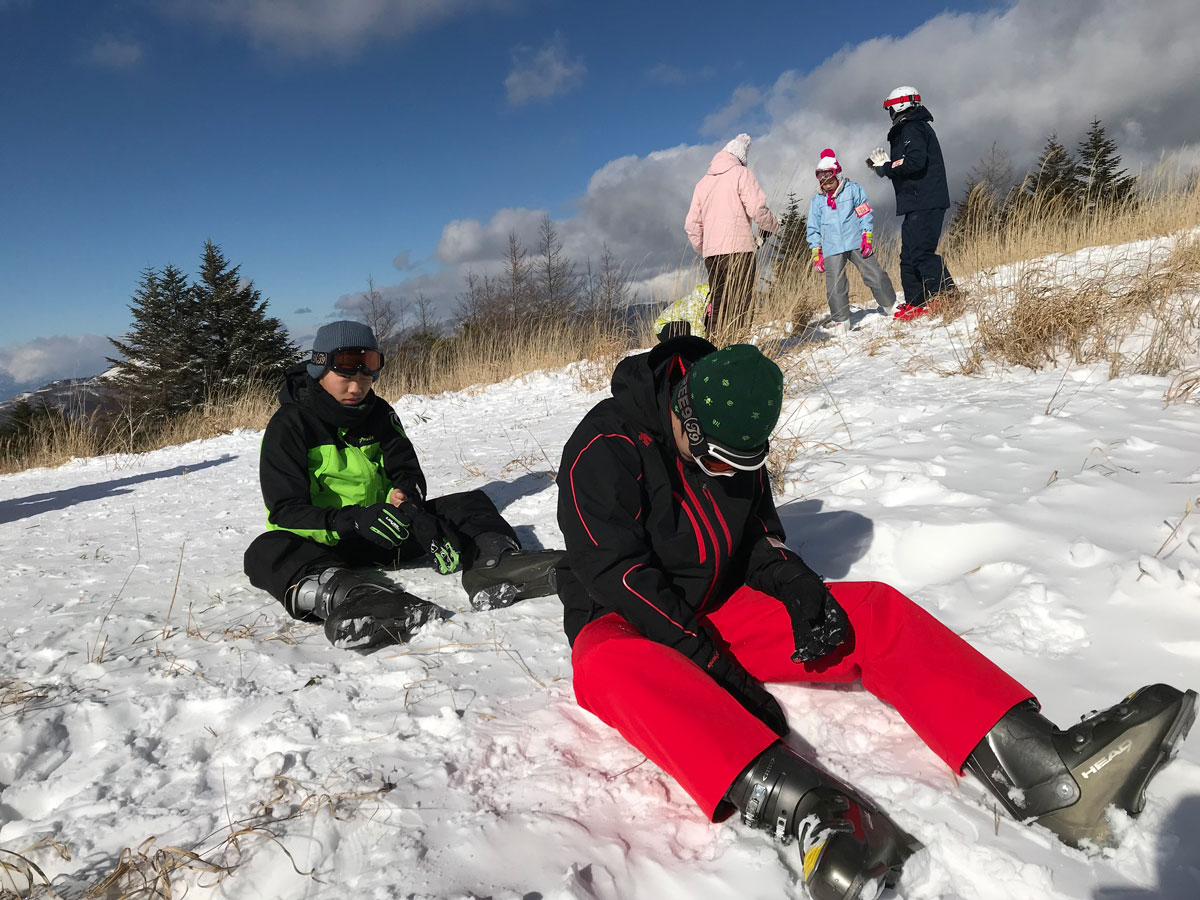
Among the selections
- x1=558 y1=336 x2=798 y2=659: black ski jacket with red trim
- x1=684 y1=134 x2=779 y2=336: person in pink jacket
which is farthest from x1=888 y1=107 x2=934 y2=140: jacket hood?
x1=558 y1=336 x2=798 y2=659: black ski jacket with red trim

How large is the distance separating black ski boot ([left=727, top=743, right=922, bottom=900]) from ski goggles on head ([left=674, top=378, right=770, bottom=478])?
64 cm

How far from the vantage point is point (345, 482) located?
289 centimetres

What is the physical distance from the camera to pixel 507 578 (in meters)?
2.57

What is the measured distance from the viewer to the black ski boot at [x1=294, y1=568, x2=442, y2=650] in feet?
7.07

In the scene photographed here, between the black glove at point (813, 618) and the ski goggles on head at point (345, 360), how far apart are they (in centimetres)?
193

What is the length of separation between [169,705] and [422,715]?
0.70 metres

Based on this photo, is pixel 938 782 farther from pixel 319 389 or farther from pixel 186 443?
pixel 186 443

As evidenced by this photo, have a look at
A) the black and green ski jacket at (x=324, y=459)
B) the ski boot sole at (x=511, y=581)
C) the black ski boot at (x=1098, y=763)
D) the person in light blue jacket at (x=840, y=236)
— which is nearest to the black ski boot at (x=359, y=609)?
the ski boot sole at (x=511, y=581)

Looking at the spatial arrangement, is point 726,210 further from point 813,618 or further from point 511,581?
point 813,618

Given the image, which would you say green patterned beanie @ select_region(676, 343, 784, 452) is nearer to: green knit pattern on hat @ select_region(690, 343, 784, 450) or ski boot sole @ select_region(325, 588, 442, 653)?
green knit pattern on hat @ select_region(690, 343, 784, 450)

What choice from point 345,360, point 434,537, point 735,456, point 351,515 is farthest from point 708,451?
point 345,360

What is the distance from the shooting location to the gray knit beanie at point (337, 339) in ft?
9.06

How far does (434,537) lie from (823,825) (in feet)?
6.01

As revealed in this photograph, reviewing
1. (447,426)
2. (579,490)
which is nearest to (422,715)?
(579,490)
